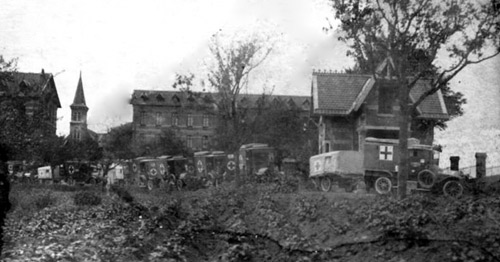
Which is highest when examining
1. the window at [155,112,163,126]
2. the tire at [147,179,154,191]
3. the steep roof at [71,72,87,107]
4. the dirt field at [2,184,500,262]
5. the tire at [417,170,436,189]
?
the steep roof at [71,72,87,107]

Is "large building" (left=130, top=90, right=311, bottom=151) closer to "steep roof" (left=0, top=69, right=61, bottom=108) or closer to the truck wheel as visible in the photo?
"steep roof" (left=0, top=69, right=61, bottom=108)

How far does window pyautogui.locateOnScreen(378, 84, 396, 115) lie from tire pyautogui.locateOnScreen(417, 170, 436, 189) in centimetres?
300

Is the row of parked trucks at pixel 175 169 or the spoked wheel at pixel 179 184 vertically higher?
the row of parked trucks at pixel 175 169

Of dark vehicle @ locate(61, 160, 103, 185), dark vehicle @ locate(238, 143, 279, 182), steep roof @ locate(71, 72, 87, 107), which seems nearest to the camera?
steep roof @ locate(71, 72, 87, 107)

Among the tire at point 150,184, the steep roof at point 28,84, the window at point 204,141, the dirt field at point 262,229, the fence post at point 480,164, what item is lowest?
the dirt field at point 262,229

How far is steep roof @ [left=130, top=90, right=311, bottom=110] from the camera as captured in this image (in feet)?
57.4

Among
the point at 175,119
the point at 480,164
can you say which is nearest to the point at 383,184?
the point at 480,164

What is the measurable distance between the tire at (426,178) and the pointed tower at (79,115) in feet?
27.8

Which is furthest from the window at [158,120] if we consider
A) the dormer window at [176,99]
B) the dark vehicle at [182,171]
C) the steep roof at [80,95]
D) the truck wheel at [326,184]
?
the truck wheel at [326,184]

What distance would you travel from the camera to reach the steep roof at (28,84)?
704 inches

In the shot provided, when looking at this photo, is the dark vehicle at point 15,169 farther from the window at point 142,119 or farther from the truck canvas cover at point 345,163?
the truck canvas cover at point 345,163

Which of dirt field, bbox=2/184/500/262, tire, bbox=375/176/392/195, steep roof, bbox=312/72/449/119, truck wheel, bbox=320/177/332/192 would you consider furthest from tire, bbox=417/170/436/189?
steep roof, bbox=312/72/449/119

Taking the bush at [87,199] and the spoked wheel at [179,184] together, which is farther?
the spoked wheel at [179,184]

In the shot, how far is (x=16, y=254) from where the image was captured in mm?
9086
